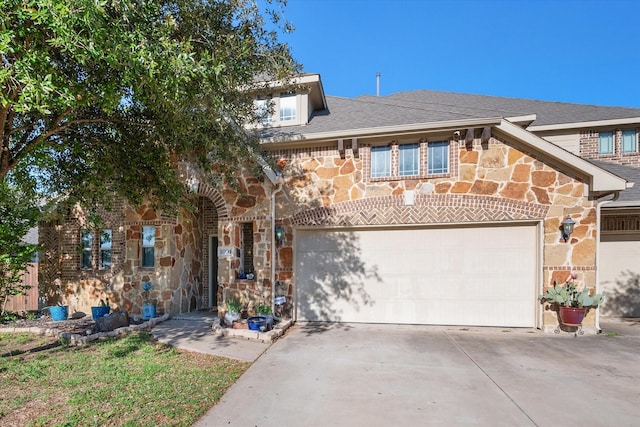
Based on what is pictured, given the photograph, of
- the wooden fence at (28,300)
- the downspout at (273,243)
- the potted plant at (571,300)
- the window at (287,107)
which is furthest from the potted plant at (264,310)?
the wooden fence at (28,300)

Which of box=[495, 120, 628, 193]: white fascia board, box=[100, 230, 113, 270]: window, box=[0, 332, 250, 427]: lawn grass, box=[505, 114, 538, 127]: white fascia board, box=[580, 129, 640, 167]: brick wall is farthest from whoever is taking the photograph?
box=[580, 129, 640, 167]: brick wall

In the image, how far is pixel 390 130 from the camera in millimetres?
7559

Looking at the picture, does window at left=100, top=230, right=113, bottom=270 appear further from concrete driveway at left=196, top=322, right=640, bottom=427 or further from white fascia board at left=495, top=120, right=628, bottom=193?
white fascia board at left=495, top=120, right=628, bottom=193

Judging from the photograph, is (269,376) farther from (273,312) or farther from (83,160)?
(83,160)

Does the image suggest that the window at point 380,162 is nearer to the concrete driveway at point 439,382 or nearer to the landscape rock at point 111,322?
the concrete driveway at point 439,382

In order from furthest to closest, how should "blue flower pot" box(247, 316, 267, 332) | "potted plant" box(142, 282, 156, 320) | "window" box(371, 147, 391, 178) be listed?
"potted plant" box(142, 282, 156, 320), "window" box(371, 147, 391, 178), "blue flower pot" box(247, 316, 267, 332)

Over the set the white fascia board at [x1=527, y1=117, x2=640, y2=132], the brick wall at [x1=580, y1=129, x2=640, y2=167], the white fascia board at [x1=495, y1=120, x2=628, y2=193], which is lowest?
the white fascia board at [x1=495, y1=120, x2=628, y2=193]

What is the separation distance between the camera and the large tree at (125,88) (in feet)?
11.8

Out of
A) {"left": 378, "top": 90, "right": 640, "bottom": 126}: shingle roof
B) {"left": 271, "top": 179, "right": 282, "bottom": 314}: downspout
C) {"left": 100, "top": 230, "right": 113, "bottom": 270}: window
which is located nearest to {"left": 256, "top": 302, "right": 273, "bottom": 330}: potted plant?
{"left": 271, "top": 179, "right": 282, "bottom": 314}: downspout

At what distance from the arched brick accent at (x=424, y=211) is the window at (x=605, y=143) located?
535 centimetres

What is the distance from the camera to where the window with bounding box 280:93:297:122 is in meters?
9.57

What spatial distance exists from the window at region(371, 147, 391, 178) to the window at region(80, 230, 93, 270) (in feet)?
28.3

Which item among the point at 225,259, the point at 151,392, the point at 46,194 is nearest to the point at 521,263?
the point at 225,259

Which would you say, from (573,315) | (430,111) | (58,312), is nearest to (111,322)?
(58,312)
